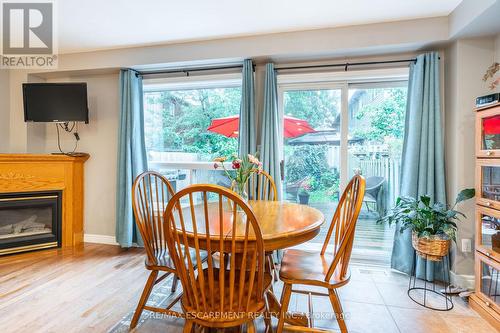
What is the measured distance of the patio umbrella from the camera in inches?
116

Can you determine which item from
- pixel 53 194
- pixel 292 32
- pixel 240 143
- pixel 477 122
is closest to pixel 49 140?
pixel 53 194

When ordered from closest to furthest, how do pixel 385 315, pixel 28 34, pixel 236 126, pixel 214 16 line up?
pixel 385 315, pixel 214 16, pixel 28 34, pixel 236 126

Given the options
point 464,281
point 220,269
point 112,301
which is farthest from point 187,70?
point 464,281

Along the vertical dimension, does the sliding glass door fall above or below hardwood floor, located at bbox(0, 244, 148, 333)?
above

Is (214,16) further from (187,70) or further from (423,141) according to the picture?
(423,141)

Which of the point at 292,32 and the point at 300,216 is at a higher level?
the point at 292,32

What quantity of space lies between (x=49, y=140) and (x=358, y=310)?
4.14 m

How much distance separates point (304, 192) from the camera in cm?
299

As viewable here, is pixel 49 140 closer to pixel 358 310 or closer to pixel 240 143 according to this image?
pixel 240 143

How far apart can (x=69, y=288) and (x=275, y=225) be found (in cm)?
197

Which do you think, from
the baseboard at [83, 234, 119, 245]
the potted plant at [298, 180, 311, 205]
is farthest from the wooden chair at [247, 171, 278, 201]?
the baseboard at [83, 234, 119, 245]

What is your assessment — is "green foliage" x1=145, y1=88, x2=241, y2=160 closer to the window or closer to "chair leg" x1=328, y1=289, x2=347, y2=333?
the window

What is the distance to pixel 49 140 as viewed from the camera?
3596mm

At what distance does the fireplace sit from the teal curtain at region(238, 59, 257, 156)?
2394 mm
